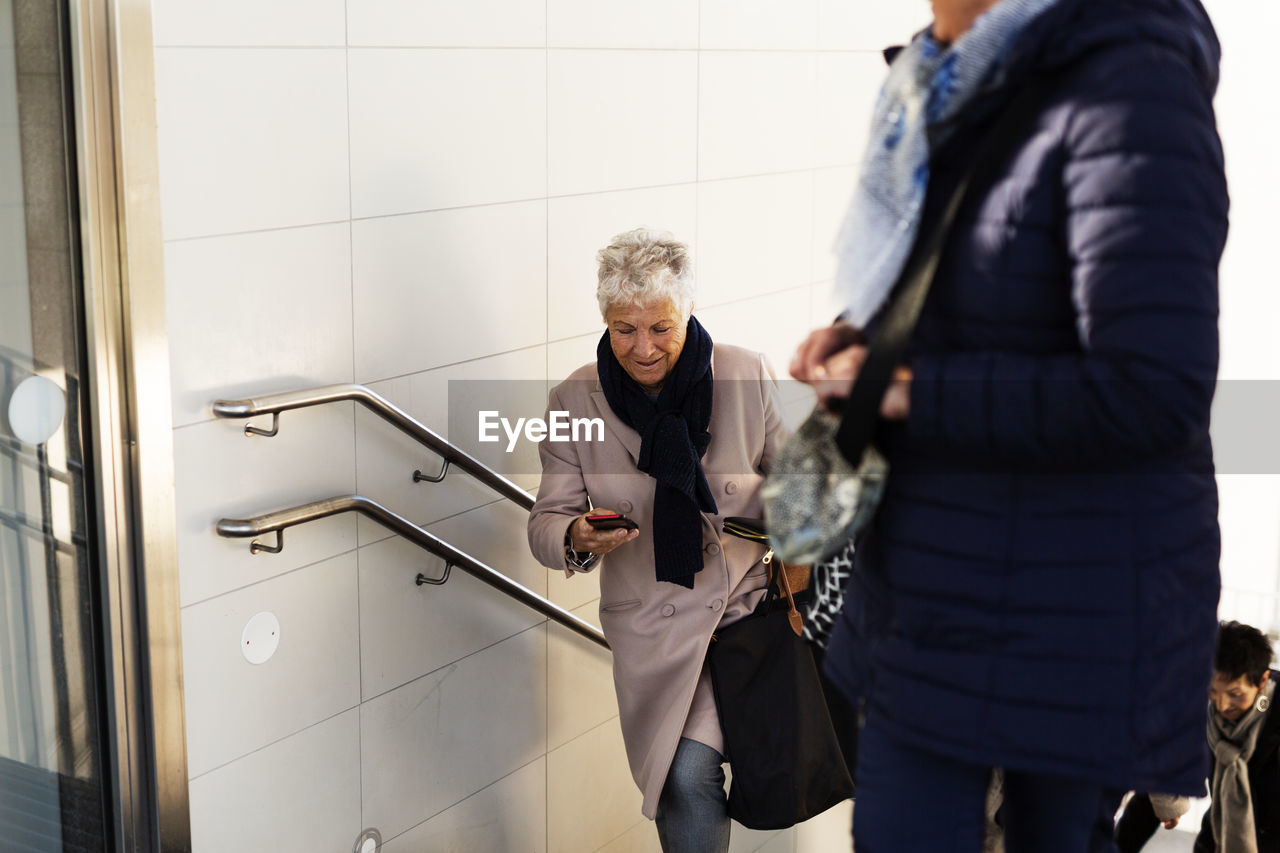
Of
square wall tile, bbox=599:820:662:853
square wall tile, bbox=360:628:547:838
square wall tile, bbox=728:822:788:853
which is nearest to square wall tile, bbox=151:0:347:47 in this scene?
square wall tile, bbox=360:628:547:838

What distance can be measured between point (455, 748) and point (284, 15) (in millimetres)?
1627

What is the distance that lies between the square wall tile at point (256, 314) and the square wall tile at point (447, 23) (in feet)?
1.25

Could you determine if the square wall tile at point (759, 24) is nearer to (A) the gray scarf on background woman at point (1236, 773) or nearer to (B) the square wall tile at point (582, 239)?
(B) the square wall tile at point (582, 239)

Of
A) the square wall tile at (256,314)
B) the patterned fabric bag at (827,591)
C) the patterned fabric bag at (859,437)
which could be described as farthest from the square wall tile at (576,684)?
the patterned fabric bag at (859,437)

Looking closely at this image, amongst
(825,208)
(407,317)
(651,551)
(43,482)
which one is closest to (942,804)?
(651,551)

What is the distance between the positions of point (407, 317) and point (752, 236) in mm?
1325

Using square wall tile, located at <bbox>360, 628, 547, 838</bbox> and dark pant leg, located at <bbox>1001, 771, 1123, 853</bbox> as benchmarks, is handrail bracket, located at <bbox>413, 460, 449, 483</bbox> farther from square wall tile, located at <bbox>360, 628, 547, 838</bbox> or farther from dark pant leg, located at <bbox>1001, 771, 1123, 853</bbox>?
dark pant leg, located at <bbox>1001, 771, 1123, 853</bbox>

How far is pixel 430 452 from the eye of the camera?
9.32 feet

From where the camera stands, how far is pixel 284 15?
2.36 metres

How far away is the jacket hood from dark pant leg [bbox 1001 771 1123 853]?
0.68 meters

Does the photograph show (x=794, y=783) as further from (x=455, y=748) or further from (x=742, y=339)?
(x=742, y=339)

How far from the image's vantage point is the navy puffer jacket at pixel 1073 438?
1115mm

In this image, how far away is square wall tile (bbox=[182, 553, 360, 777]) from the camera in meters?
2.43

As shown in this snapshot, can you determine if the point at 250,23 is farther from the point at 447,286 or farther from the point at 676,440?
the point at 676,440
